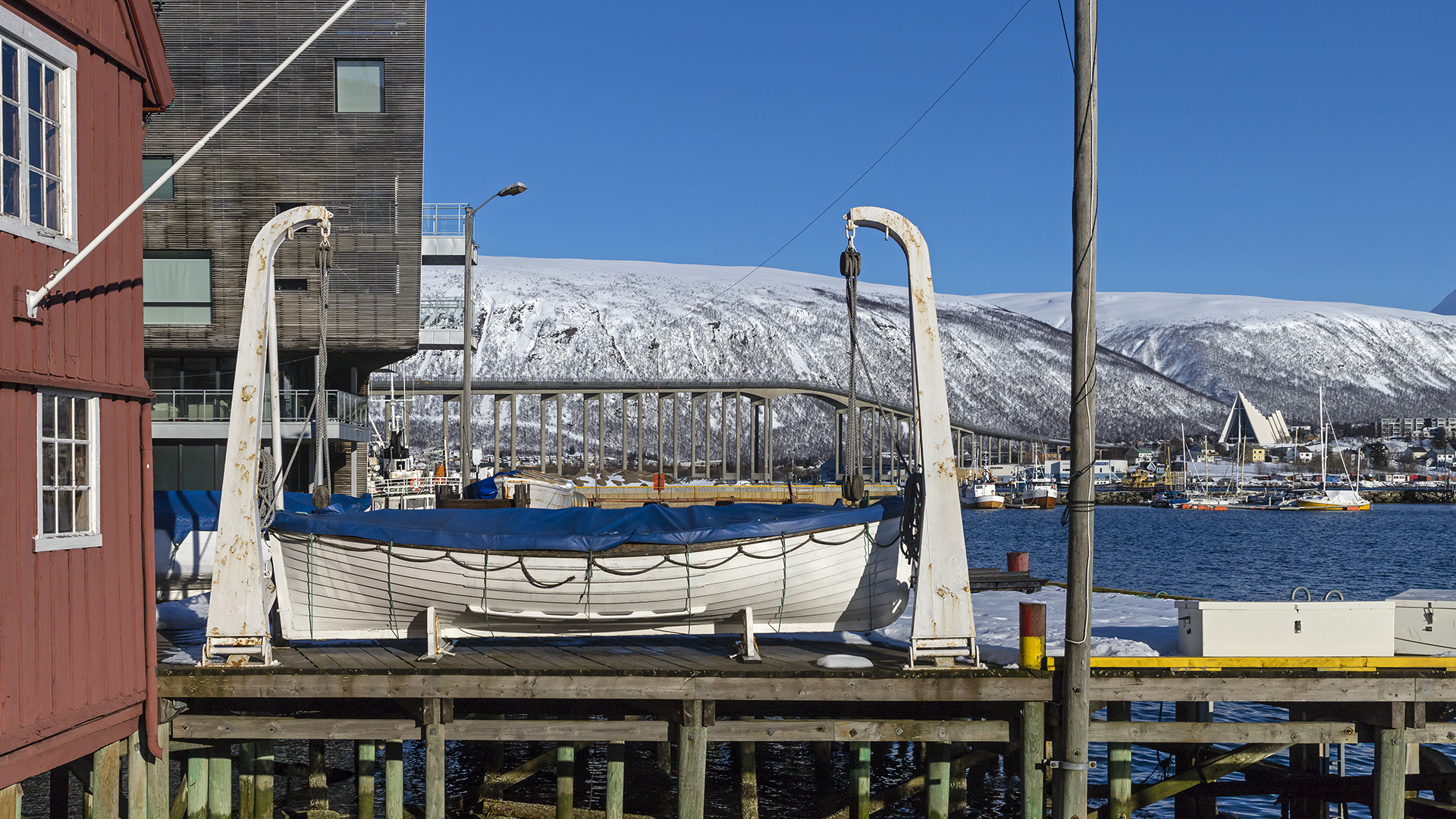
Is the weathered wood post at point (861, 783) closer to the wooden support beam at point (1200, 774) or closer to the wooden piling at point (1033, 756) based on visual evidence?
the wooden piling at point (1033, 756)

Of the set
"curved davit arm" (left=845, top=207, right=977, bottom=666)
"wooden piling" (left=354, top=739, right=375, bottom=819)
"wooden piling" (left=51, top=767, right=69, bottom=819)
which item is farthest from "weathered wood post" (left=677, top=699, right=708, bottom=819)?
"wooden piling" (left=51, top=767, right=69, bottom=819)

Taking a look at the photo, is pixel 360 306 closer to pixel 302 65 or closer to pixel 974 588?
pixel 302 65

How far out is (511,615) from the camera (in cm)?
1457

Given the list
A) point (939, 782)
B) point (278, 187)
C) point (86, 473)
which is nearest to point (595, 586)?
point (939, 782)

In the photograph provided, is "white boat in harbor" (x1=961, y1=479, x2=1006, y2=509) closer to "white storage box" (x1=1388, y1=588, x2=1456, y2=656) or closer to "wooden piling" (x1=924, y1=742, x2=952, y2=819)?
"white storage box" (x1=1388, y1=588, x2=1456, y2=656)

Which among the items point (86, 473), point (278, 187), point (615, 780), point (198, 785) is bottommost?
A: point (198, 785)

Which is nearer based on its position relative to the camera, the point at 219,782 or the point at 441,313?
the point at 219,782

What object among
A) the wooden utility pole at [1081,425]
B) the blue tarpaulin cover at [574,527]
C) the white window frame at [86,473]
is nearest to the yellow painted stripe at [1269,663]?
the wooden utility pole at [1081,425]

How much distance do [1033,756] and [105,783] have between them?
8807 mm

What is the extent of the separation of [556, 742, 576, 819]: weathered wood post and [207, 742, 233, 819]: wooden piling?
3468 mm

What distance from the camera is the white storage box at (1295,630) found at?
44.0 feet

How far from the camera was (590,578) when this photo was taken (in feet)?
47.3

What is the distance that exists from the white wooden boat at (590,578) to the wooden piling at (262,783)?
138 cm

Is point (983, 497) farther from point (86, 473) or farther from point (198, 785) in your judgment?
point (86, 473)
